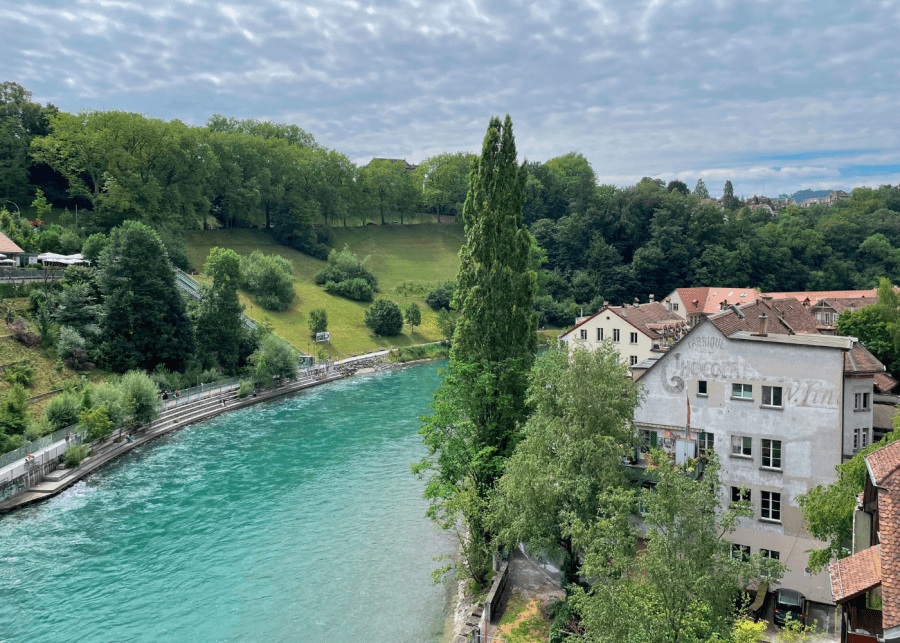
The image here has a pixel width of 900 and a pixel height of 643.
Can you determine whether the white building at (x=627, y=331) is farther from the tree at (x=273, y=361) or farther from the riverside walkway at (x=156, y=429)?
the riverside walkway at (x=156, y=429)

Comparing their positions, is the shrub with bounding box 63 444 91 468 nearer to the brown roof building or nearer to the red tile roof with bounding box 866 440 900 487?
the brown roof building

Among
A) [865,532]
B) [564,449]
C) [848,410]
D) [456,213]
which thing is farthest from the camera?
[456,213]

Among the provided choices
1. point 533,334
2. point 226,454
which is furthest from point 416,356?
point 533,334

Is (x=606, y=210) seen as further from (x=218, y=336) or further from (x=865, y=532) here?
(x=865, y=532)

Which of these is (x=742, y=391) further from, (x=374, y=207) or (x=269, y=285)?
(x=374, y=207)

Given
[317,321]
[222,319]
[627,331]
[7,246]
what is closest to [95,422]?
[222,319]

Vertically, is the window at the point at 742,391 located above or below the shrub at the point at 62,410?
above

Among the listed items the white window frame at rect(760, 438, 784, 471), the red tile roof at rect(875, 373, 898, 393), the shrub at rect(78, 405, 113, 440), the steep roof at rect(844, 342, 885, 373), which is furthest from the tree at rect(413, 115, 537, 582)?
the shrub at rect(78, 405, 113, 440)

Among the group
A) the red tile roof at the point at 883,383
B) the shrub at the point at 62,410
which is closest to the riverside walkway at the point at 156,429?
the shrub at the point at 62,410
